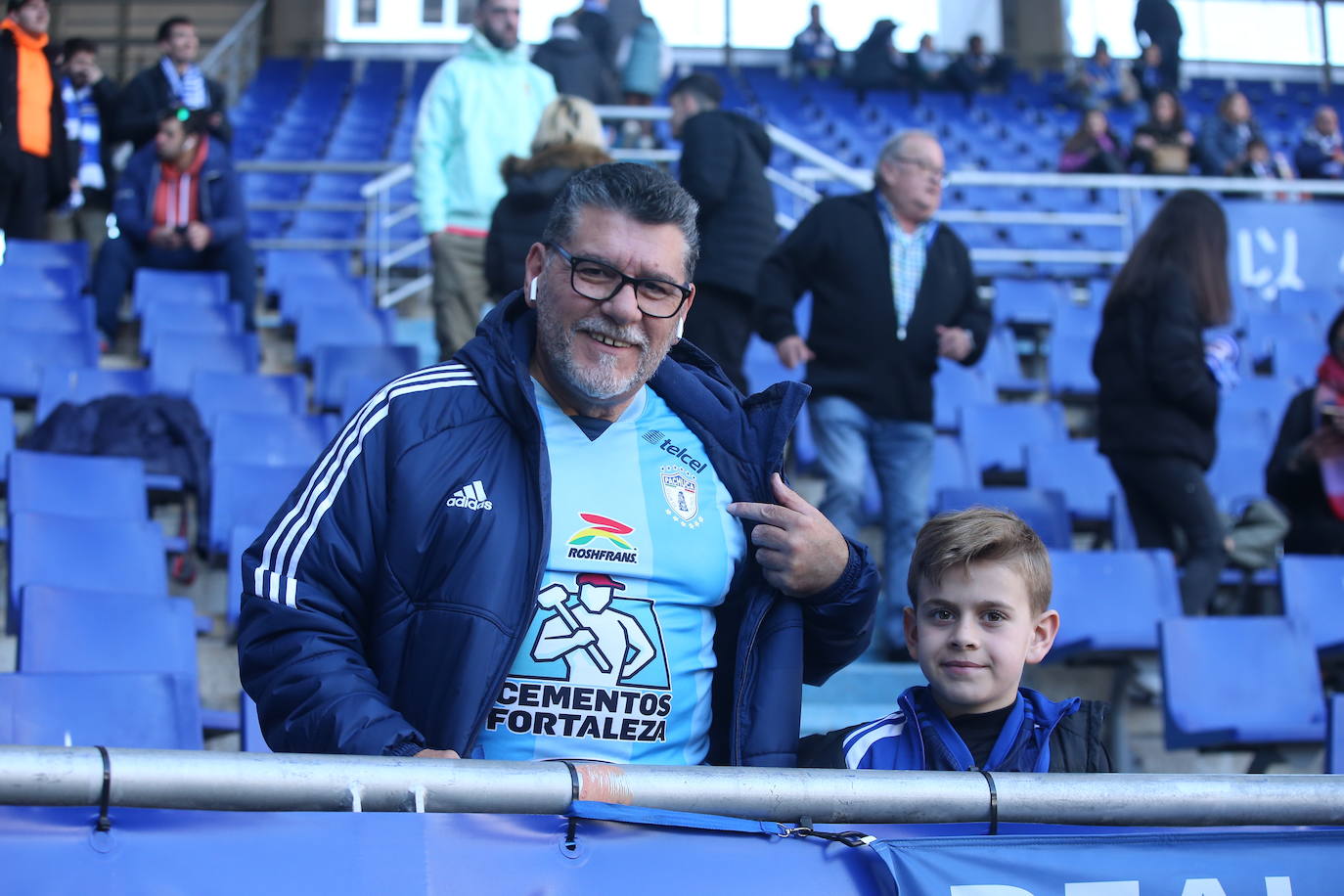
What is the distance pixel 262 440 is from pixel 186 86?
10.6 feet

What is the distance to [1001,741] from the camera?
7.09 ft

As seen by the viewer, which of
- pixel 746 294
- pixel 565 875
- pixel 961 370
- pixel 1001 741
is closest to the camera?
pixel 565 875

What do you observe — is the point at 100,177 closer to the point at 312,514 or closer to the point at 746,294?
the point at 746,294

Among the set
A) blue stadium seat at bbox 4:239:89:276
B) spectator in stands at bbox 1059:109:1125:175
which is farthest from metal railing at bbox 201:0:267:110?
spectator in stands at bbox 1059:109:1125:175

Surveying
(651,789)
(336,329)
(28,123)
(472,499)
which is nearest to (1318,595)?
(472,499)

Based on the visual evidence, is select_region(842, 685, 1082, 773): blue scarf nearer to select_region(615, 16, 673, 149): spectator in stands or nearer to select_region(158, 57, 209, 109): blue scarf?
select_region(158, 57, 209, 109): blue scarf

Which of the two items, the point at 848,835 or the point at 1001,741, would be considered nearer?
the point at 848,835

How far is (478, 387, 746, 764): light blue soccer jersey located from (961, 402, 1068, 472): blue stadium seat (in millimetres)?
4266

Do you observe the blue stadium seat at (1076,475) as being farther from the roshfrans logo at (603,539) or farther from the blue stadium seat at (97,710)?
the roshfrans logo at (603,539)

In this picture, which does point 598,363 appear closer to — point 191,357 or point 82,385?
point 82,385

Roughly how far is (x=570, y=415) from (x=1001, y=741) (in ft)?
2.54

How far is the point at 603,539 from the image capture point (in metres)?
2.05

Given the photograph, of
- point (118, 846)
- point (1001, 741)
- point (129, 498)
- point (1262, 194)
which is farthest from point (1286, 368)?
point (118, 846)

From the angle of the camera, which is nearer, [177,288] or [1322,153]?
[177,288]
